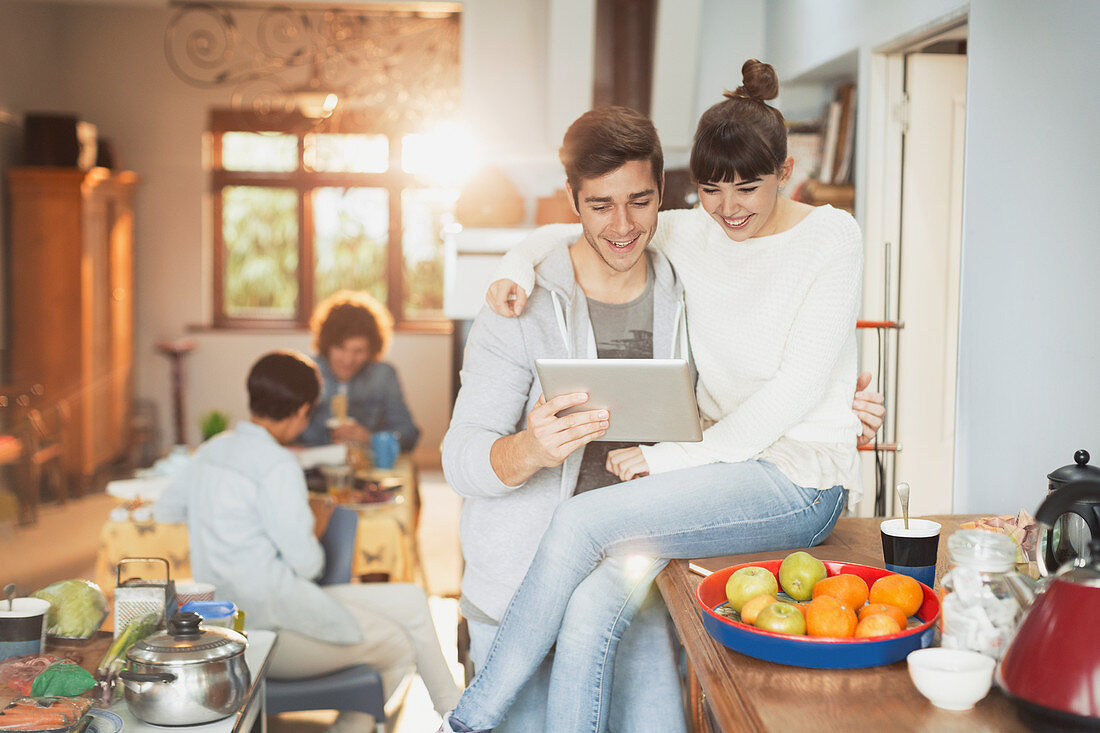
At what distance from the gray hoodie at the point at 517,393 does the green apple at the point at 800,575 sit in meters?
0.53

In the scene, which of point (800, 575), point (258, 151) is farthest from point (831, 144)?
point (258, 151)

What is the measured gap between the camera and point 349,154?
7910 millimetres

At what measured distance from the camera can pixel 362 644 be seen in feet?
9.45

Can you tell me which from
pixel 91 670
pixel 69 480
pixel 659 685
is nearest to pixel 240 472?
pixel 91 670

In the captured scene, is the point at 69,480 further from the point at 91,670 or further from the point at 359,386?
the point at 91,670

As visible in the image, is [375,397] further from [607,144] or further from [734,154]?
[734,154]

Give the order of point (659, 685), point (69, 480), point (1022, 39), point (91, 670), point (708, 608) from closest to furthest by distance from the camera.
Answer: point (708, 608) → point (91, 670) → point (659, 685) → point (1022, 39) → point (69, 480)

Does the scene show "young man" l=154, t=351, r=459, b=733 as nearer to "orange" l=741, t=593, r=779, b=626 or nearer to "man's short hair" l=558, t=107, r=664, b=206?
"man's short hair" l=558, t=107, r=664, b=206

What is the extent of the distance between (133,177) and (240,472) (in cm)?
517

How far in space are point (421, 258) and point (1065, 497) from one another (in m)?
7.17

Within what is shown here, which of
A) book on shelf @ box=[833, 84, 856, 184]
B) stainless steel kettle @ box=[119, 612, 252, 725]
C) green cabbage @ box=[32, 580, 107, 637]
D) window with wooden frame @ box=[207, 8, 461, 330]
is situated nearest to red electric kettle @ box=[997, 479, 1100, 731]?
stainless steel kettle @ box=[119, 612, 252, 725]

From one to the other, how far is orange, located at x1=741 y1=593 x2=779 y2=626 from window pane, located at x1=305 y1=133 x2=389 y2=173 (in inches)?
273

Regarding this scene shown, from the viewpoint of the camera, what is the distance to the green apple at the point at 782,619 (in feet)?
4.15

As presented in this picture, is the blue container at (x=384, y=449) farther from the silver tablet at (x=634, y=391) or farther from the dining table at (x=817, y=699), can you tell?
the dining table at (x=817, y=699)
